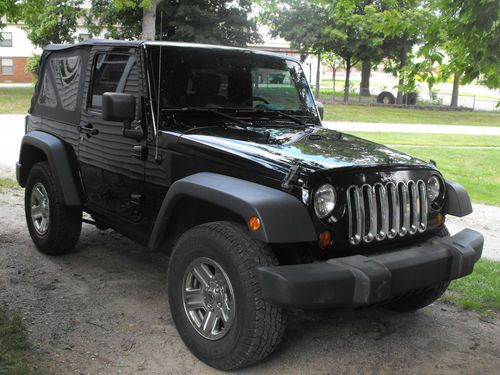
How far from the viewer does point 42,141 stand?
5059mm

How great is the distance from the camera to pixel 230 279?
3.17m

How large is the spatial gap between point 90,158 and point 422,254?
274 centimetres

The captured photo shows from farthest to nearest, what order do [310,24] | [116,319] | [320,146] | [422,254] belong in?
1. [310,24]
2. [116,319]
3. [320,146]
4. [422,254]

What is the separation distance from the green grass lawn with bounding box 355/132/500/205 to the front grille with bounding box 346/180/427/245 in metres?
5.72

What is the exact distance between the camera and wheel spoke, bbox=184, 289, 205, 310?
3486 millimetres

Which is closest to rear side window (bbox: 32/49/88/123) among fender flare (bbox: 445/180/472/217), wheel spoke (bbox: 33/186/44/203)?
wheel spoke (bbox: 33/186/44/203)

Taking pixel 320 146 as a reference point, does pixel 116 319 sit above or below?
below

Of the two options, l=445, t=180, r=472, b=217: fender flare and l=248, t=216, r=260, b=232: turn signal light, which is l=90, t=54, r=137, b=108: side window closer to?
l=248, t=216, r=260, b=232: turn signal light

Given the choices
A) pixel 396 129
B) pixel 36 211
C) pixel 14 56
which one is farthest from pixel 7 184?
pixel 14 56

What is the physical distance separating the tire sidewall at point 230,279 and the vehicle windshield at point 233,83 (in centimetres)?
113

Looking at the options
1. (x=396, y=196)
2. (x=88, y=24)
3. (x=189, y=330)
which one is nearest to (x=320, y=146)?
(x=396, y=196)

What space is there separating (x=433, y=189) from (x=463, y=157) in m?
10.4

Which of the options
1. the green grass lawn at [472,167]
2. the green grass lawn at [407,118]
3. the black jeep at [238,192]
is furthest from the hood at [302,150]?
the green grass lawn at [407,118]

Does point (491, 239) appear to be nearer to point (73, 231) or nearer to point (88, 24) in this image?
point (73, 231)
